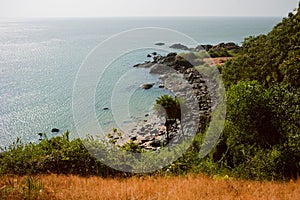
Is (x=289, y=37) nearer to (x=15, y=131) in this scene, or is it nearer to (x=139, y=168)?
(x=139, y=168)

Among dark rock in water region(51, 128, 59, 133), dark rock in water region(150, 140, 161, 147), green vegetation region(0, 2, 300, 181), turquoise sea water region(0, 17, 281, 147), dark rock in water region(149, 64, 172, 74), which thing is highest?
green vegetation region(0, 2, 300, 181)

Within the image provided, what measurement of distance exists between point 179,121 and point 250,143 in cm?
1822

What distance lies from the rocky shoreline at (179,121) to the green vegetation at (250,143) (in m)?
7.58

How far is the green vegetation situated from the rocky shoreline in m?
7.58

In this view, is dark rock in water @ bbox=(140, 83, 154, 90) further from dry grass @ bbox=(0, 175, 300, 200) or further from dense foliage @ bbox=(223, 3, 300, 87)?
dry grass @ bbox=(0, 175, 300, 200)

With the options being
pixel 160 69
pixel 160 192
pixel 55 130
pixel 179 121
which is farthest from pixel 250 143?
pixel 160 69

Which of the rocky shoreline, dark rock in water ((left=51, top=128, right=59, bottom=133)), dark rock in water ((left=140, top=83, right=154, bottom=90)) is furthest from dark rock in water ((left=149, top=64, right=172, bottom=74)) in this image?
dark rock in water ((left=51, top=128, right=59, bottom=133))

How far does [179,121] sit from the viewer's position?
31031mm

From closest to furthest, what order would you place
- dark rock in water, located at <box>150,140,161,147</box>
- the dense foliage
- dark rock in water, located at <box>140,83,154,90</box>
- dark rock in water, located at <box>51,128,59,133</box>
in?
the dense foliage < dark rock in water, located at <box>150,140,161,147</box> < dark rock in water, located at <box>51,128,59,133</box> < dark rock in water, located at <box>140,83,154,90</box>

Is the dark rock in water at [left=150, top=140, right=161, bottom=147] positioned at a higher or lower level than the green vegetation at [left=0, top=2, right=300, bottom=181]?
lower

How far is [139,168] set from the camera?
858 centimetres

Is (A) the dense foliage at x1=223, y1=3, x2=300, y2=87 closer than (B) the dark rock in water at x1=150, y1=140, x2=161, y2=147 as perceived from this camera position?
Yes

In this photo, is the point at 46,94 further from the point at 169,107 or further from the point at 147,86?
the point at 169,107

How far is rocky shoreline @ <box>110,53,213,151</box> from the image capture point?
26719 millimetres
